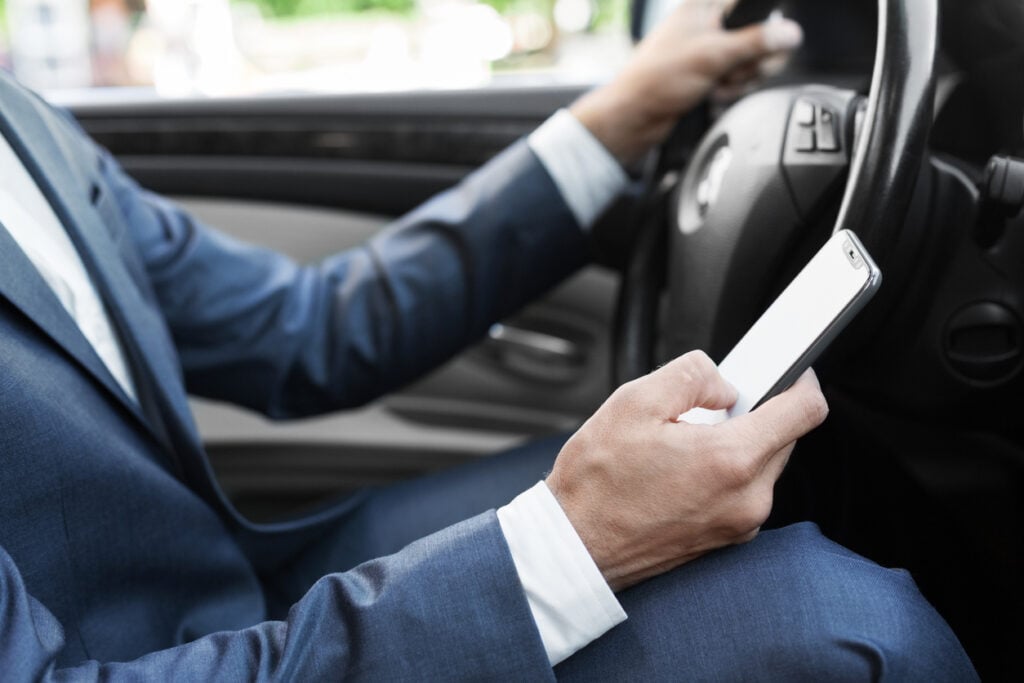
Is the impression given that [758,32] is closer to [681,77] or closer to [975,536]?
[681,77]

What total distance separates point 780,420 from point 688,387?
5 centimetres

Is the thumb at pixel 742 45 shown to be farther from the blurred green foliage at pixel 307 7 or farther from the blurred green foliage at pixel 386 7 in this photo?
the blurred green foliage at pixel 307 7

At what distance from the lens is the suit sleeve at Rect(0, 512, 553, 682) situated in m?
0.53

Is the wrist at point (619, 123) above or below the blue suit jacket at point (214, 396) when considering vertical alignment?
above

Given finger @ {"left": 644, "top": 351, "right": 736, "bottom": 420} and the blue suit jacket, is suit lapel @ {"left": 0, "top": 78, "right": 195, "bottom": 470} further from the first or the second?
finger @ {"left": 644, "top": 351, "right": 736, "bottom": 420}

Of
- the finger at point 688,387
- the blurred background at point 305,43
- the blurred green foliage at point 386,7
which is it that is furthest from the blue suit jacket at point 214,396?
the blurred green foliage at point 386,7

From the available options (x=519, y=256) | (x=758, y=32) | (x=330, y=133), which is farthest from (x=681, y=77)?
(x=330, y=133)

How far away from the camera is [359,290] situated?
1018 millimetres

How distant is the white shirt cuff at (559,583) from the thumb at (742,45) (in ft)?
1.71

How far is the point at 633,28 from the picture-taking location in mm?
1300

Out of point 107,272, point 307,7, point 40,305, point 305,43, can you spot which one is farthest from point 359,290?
point 307,7

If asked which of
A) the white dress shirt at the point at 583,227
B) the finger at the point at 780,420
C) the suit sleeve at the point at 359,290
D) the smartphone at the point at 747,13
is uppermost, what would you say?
the smartphone at the point at 747,13

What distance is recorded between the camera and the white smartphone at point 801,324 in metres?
0.53

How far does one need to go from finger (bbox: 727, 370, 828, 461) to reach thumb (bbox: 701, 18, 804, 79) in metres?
0.47
